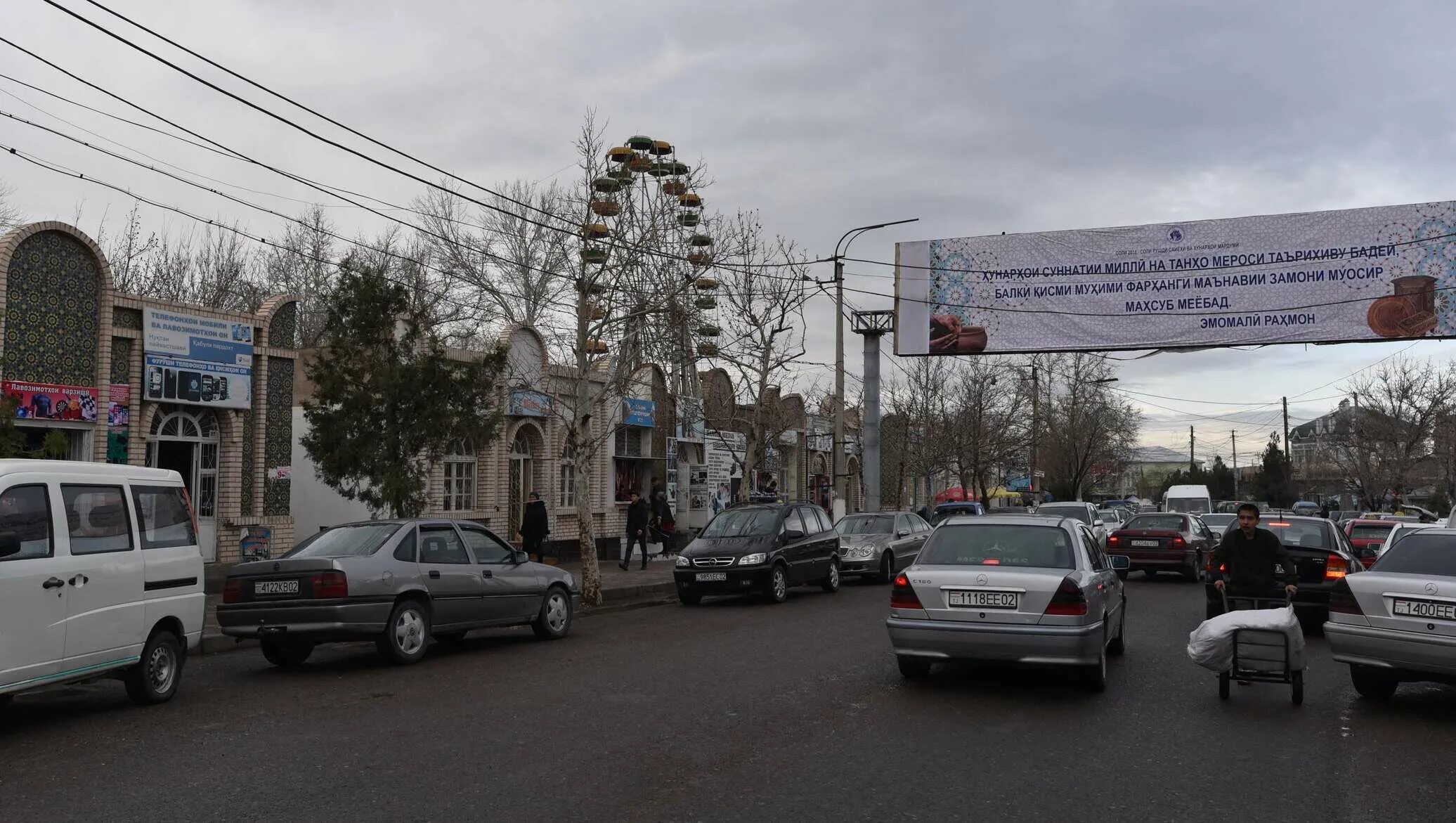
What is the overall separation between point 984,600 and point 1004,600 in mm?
158

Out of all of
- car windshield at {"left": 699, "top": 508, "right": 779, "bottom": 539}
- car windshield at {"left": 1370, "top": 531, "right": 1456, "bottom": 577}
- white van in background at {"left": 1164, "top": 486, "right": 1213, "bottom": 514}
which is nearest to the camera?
car windshield at {"left": 1370, "top": 531, "right": 1456, "bottom": 577}

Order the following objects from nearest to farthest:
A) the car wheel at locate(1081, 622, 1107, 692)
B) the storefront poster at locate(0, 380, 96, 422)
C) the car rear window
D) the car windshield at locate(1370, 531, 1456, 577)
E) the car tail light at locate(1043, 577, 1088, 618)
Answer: the car windshield at locate(1370, 531, 1456, 577) < the car tail light at locate(1043, 577, 1088, 618) < the car wheel at locate(1081, 622, 1107, 692) < the storefront poster at locate(0, 380, 96, 422) < the car rear window

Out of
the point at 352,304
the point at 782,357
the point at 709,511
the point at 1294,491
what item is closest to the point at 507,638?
the point at 352,304

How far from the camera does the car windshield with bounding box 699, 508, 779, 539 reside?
18.8m

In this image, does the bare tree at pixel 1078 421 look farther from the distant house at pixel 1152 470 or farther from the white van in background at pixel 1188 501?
the distant house at pixel 1152 470

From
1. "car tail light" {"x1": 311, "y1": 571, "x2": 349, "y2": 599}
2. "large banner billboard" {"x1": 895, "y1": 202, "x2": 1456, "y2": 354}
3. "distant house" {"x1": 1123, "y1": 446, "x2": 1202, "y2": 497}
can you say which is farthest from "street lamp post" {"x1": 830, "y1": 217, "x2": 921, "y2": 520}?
"distant house" {"x1": 1123, "y1": 446, "x2": 1202, "y2": 497}

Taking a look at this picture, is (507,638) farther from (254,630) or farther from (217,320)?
(217,320)

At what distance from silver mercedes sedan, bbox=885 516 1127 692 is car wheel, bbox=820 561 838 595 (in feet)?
33.1

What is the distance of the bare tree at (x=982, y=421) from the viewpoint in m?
45.8

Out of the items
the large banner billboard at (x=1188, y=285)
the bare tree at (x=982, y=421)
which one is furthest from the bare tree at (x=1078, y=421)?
the large banner billboard at (x=1188, y=285)

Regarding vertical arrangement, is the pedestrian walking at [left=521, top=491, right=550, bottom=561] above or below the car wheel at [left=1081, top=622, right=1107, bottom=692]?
above

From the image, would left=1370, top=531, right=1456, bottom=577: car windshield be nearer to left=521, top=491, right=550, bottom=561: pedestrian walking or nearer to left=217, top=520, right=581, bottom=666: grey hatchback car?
left=217, top=520, right=581, bottom=666: grey hatchback car

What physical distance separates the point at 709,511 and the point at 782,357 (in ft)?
20.8

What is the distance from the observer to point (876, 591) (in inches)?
820
